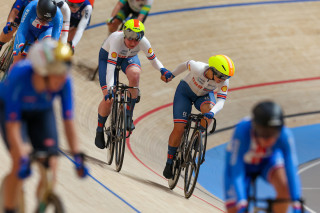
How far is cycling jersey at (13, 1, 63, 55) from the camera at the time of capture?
5.93 metres

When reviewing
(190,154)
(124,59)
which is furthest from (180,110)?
(124,59)

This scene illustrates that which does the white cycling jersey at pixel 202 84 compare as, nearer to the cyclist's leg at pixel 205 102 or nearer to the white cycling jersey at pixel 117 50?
the cyclist's leg at pixel 205 102

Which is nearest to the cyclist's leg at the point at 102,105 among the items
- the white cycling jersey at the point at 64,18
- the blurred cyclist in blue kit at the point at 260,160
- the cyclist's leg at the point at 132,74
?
the cyclist's leg at the point at 132,74

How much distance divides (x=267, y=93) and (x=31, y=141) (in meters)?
6.79

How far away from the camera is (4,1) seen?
9.57m

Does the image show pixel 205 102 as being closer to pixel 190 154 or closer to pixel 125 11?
pixel 190 154

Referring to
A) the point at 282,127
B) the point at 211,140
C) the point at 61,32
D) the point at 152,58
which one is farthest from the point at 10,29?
the point at 282,127

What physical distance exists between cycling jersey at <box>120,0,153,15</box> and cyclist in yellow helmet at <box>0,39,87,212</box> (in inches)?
208

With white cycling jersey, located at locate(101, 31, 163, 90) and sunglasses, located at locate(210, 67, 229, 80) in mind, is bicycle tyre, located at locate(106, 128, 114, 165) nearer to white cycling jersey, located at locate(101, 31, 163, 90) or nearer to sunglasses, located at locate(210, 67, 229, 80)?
white cycling jersey, located at locate(101, 31, 163, 90)

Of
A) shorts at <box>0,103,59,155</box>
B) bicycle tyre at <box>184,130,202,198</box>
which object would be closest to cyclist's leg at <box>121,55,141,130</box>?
bicycle tyre at <box>184,130,202,198</box>

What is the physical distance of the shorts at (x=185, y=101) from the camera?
5633 millimetres

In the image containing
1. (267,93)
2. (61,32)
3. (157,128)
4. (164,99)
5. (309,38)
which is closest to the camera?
(61,32)

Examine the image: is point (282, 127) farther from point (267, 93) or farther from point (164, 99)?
point (267, 93)

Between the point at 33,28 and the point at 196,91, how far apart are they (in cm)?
180
